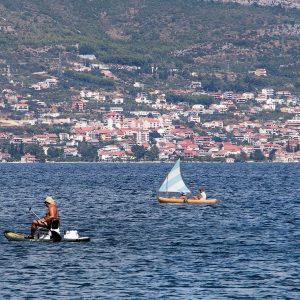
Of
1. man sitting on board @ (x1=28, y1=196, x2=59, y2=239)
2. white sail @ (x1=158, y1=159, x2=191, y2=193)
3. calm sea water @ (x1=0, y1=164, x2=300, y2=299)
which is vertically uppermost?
white sail @ (x1=158, y1=159, x2=191, y2=193)

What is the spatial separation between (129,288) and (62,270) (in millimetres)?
6038

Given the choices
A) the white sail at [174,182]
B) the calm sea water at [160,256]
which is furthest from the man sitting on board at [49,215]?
the white sail at [174,182]

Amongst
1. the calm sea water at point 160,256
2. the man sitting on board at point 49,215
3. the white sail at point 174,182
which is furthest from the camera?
the white sail at point 174,182

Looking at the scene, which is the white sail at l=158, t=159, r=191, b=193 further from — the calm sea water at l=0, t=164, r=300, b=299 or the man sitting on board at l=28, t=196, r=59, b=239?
the man sitting on board at l=28, t=196, r=59, b=239

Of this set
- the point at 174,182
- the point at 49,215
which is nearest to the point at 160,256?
the point at 49,215

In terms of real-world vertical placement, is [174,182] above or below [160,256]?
above

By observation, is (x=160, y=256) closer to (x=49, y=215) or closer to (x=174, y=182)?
(x=49, y=215)

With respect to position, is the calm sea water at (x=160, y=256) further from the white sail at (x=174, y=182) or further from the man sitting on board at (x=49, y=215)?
the white sail at (x=174, y=182)

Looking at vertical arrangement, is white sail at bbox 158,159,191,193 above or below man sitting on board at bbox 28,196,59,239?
above

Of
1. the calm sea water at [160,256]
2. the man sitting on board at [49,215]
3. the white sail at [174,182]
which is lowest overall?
the calm sea water at [160,256]

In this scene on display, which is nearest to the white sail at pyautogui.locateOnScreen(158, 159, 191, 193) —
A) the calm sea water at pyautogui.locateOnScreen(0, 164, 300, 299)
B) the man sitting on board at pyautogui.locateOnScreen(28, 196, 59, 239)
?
the calm sea water at pyautogui.locateOnScreen(0, 164, 300, 299)

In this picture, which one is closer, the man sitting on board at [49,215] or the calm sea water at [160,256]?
the calm sea water at [160,256]

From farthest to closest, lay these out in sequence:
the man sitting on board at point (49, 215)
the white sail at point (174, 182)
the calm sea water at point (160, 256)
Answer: the white sail at point (174, 182)
the man sitting on board at point (49, 215)
the calm sea water at point (160, 256)

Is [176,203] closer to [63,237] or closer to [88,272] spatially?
[63,237]
